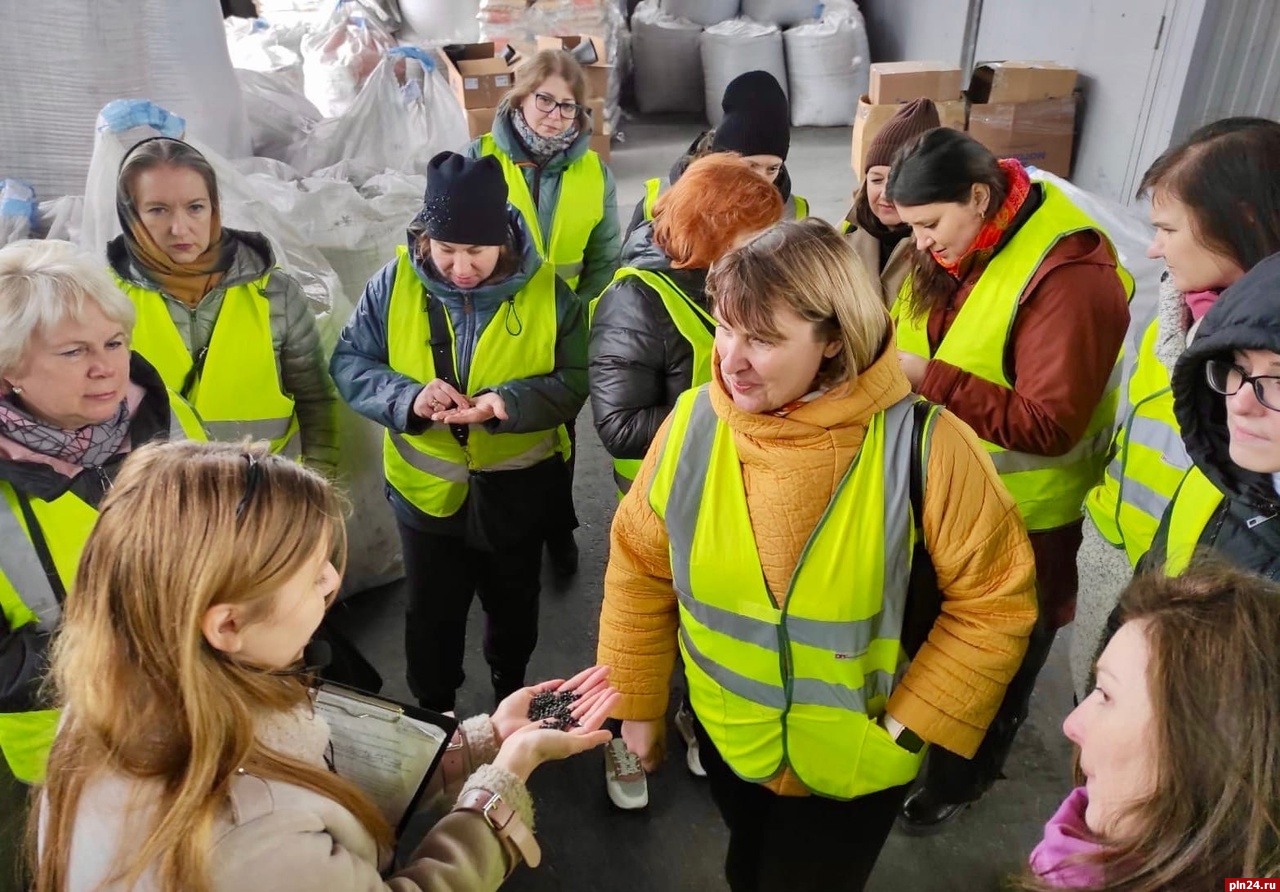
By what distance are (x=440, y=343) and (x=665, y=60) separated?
7.27 m

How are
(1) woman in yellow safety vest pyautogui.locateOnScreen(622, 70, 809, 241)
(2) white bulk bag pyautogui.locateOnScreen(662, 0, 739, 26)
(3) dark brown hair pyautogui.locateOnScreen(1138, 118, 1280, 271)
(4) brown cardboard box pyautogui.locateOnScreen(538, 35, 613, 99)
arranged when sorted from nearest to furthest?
(3) dark brown hair pyautogui.locateOnScreen(1138, 118, 1280, 271) → (1) woman in yellow safety vest pyautogui.locateOnScreen(622, 70, 809, 241) → (4) brown cardboard box pyautogui.locateOnScreen(538, 35, 613, 99) → (2) white bulk bag pyautogui.locateOnScreen(662, 0, 739, 26)

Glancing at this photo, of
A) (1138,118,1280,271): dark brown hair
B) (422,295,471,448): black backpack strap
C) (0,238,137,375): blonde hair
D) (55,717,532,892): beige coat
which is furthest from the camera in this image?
(422,295,471,448): black backpack strap

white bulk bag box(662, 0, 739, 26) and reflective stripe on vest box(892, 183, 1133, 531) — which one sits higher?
white bulk bag box(662, 0, 739, 26)

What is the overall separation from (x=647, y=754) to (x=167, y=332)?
1.46 m

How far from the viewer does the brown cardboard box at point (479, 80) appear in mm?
5176

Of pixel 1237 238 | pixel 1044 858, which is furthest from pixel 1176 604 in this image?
pixel 1237 238

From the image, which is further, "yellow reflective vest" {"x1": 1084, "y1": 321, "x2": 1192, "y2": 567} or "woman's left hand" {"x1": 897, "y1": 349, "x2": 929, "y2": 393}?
"woman's left hand" {"x1": 897, "y1": 349, "x2": 929, "y2": 393}

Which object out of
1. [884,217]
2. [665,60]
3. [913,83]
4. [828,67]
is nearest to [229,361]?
[884,217]

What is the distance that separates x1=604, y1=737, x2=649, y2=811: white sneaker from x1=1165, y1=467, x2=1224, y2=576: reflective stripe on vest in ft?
4.65

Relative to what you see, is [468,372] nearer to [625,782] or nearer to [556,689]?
[556,689]

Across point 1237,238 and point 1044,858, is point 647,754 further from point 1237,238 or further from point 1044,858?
point 1237,238

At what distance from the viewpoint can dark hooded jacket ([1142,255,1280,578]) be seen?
3.62 feet

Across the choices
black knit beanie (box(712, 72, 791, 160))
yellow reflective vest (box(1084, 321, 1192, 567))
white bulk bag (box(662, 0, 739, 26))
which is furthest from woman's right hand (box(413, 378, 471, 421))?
white bulk bag (box(662, 0, 739, 26))

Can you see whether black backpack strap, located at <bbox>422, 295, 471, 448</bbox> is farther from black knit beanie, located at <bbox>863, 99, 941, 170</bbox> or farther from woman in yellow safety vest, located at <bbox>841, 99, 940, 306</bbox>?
black knit beanie, located at <bbox>863, 99, 941, 170</bbox>
